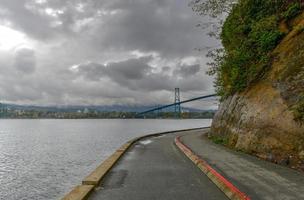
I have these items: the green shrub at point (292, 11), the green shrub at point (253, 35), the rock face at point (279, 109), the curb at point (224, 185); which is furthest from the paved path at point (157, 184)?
the green shrub at point (292, 11)

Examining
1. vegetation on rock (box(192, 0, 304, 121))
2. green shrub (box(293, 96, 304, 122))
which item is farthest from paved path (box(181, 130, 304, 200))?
vegetation on rock (box(192, 0, 304, 121))

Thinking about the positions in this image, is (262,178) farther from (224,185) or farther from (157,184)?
(157,184)

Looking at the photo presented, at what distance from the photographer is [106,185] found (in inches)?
387

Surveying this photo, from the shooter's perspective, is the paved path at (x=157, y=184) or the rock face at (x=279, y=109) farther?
the rock face at (x=279, y=109)

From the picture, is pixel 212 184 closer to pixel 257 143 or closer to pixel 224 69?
pixel 257 143

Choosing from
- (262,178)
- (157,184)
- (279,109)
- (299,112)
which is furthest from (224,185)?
(279,109)

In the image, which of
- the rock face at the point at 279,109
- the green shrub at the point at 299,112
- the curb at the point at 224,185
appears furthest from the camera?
the rock face at the point at 279,109

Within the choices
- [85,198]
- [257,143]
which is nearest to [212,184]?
[85,198]

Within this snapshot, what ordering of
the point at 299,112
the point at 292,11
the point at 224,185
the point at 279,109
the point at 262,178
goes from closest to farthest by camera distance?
1. the point at 224,185
2. the point at 262,178
3. the point at 299,112
4. the point at 279,109
5. the point at 292,11

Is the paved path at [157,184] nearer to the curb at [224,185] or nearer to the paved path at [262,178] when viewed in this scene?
the curb at [224,185]

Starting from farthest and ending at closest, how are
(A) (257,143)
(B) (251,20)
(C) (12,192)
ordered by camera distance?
(B) (251,20) → (A) (257,143) → (C) (12,192)

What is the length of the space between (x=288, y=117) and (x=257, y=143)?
8.63 feet

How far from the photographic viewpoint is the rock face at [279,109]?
12.2m

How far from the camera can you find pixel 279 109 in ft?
44.7
